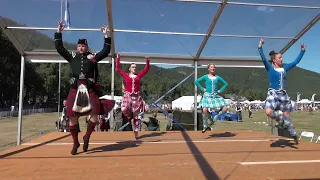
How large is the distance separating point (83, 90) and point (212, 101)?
3.38 meters

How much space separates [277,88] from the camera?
5168mm

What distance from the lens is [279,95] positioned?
201 inches

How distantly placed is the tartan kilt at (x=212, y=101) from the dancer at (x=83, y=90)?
2818 mm

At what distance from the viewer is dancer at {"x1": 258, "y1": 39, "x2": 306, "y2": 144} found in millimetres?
5020

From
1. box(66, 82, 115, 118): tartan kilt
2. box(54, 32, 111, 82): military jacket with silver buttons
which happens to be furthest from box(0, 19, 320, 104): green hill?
box(66, 82, 115, 118): tartan kilt

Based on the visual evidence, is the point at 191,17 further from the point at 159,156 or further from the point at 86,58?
the point at 159,156

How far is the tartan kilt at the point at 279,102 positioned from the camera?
16.5ft

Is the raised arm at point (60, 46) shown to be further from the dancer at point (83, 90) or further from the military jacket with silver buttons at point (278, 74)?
the military jacket with silver buttons at point (278, 74)

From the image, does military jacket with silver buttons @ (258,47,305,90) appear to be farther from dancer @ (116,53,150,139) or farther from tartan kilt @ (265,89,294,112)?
dancer @ (116,53,150,139)

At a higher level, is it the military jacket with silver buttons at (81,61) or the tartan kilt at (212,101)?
the military jacket with silver buttons at (81,61)

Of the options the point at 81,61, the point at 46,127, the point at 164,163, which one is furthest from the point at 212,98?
the point at 46,127

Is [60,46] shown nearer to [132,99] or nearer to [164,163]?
[164,163]

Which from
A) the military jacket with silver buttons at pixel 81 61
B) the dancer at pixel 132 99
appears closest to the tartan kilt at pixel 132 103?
the dancer at pixel 132 99

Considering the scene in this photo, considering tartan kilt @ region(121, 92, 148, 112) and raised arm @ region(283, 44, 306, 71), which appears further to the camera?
tartan kilt @ region(121, 92, 148, 112)
